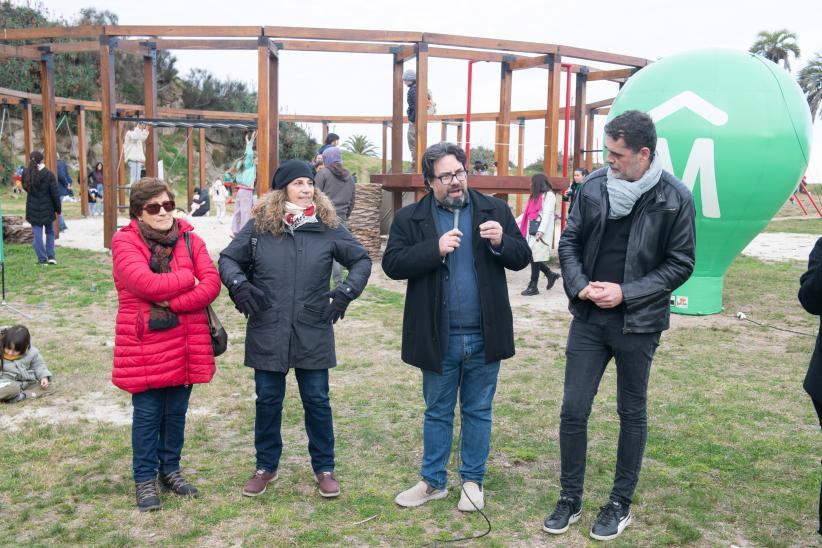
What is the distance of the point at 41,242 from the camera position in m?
11.4

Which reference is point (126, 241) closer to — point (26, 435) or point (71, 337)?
point (26, 435)

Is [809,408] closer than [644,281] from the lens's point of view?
No

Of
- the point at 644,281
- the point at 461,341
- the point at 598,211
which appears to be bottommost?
the point at 461,341

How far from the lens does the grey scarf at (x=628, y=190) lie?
345 centimetres

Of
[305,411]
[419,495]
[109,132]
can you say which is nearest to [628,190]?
[419,495]

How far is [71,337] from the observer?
7.52 metres

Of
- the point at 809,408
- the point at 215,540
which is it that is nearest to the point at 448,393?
the point at 215,540

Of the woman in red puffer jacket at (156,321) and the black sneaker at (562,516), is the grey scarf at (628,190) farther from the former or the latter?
the woman in red puffer jacket at (156,321)

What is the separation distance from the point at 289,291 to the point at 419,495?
1223 millimetres

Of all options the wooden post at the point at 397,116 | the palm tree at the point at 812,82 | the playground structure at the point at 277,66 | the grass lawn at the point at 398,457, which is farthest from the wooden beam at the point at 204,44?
the palm tree at the point at 812,82

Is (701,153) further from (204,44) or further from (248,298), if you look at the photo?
(204,44)

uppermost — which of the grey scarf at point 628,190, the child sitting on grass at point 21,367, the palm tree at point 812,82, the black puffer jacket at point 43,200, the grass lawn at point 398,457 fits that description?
the palm tree at point 812,82

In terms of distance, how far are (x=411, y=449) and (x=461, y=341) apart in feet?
4.04

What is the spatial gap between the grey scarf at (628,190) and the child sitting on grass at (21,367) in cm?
436
